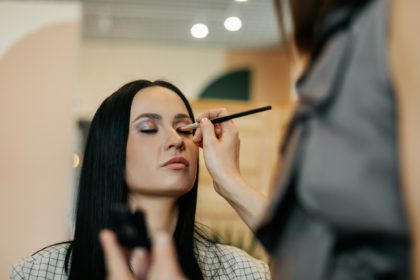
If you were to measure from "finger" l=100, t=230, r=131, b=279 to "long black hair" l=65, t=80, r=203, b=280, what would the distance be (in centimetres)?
75

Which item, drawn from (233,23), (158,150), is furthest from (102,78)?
(158,150)

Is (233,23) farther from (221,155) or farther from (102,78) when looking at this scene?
(221,155)

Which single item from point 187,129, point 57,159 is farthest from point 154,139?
point 57,159

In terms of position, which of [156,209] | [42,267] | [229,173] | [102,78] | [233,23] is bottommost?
[42,267]

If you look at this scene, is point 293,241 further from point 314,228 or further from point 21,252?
point 21,252

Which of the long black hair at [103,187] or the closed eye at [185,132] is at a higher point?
the closed eye at [185,132]

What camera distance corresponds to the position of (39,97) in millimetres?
2715

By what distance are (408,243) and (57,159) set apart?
7.70ft

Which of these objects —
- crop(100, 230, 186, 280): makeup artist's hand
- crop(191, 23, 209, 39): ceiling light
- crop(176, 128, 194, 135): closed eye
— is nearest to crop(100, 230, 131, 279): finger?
crop(100, 230, 186, 280): makeup artist's hand

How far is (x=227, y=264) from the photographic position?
1.59m

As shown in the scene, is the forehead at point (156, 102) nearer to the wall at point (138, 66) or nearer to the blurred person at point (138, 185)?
the blurred person at point (138, 185)

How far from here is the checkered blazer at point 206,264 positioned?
59.2 inches

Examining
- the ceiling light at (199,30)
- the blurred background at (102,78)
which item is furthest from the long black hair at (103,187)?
the ceiling light at (199,30)

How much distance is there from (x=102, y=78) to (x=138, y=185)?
4.55m
